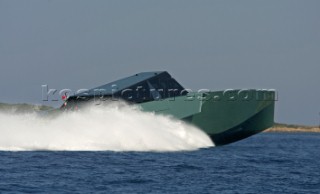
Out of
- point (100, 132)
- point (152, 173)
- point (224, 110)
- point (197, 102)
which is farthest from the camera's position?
point (224, 110)

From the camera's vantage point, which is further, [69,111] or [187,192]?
[69,111]

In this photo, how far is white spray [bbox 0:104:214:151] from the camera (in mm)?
33938

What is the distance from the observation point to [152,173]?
A: 82.2 ft

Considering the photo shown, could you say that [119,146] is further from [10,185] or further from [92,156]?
[10,185]

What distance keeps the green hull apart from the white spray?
555mm

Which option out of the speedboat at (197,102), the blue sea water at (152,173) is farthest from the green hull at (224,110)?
the blue sea water at (152,173)

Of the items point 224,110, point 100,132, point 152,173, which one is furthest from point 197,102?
point 152,173

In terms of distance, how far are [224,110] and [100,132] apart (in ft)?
23.5

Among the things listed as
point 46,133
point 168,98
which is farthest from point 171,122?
point 46,133

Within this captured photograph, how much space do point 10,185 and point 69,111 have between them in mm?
14504

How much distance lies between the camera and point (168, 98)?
36406mm

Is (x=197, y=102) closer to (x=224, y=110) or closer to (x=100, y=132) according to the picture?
(x=224, y=110)

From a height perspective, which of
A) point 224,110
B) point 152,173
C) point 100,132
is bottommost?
point 152,173

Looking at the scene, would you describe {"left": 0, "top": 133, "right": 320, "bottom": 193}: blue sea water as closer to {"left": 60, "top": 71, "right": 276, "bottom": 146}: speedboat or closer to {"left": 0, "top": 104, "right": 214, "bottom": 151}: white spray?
Answer: {"left": 0, "top": 104, "right": 214, "bottom": 151}: white spray
